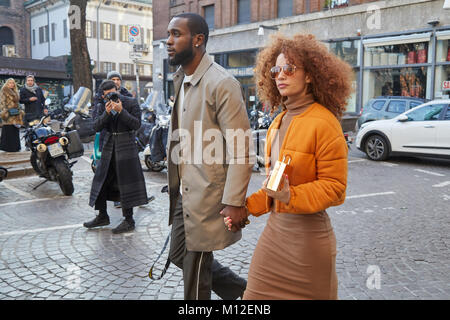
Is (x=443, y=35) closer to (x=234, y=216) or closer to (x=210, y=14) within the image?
(x=210, y=14)

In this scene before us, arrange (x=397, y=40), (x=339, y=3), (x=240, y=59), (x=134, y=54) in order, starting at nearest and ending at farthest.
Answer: (x=134, y=54), (x=397, y=40), (x=339, y=3), (x=240, y=59)

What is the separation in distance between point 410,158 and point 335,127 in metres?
11.0

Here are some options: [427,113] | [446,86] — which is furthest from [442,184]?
[446,86]

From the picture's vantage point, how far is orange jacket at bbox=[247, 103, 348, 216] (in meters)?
2.19

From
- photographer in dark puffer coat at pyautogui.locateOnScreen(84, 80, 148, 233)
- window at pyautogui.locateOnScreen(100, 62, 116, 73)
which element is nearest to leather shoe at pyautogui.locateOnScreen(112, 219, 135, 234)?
photographer in dark puffer coat at pyautogui.locateOnScreen(84, 80, 148, 233)

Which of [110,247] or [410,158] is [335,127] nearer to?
[110,247]

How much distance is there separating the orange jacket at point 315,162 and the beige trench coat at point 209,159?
42cm

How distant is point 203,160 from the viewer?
2.74 metres

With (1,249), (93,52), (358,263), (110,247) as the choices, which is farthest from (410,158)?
(93,52)

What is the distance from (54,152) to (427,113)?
8336 millimetres

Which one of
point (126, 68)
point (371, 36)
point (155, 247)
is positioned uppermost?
point (126, 68)

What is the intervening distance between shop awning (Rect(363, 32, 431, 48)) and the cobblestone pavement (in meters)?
13.8

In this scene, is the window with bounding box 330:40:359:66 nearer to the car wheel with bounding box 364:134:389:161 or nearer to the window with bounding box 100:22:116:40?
the car wheel with bounding box 364:134:389:161

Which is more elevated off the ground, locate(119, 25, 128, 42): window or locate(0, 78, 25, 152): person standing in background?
locate(119, 25, 128, 42): window
